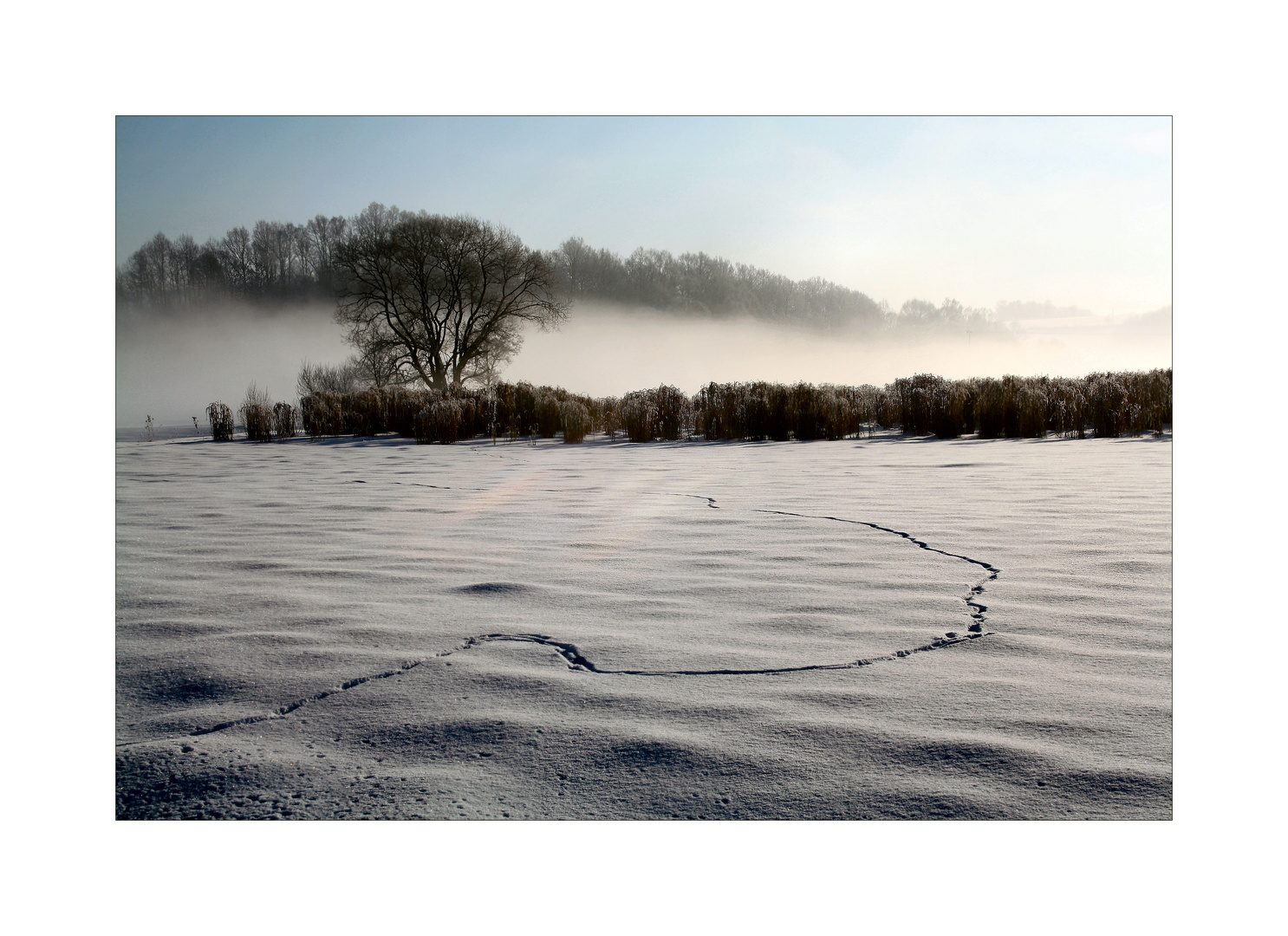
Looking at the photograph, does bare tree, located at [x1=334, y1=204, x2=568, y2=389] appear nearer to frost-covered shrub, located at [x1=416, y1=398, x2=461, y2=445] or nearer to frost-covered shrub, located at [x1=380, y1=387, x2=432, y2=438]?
frost-covered shrub, located at [x1=380, y1=387, x2=432, y2=438]

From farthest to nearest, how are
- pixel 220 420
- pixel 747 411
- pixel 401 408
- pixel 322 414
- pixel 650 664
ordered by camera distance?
pixel 401 408 < pixel 322 414 < pixel 747 411 < pixel 220 420 < pixel 650 664

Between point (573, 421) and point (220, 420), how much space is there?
4608 millimetres

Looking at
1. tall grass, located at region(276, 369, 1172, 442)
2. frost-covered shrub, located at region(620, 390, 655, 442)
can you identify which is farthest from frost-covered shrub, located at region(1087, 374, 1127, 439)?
frost-covered shrub, located at region(620, 390, 655, 442)

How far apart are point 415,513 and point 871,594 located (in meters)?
2.57

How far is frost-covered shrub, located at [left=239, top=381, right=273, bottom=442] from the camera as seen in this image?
10195mm

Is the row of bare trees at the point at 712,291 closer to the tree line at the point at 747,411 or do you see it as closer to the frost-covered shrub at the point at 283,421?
the tree line at the point at 747,411

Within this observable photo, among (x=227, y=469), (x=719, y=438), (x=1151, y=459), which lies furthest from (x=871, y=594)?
(x=719, y=438)

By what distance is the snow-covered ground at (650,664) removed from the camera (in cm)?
132

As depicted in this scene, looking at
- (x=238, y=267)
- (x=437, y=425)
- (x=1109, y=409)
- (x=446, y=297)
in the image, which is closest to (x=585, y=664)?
(x=437, y=425)

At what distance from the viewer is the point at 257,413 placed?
1022 centimetres

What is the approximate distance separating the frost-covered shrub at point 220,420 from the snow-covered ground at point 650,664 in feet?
22.9

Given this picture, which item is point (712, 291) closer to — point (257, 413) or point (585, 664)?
point (257, 413)

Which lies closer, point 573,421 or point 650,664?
point 650,664

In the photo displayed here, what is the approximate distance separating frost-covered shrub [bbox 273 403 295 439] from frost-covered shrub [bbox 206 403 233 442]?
57 cm
